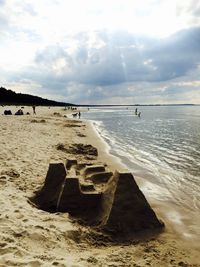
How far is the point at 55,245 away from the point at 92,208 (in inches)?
80.5

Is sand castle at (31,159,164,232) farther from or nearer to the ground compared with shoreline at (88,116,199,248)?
farther from the ground

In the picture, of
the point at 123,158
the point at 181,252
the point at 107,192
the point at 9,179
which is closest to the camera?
the point at 181,252

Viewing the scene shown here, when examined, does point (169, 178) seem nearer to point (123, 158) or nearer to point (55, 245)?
point (123, 158)

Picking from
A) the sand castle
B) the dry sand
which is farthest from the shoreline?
the sand castle

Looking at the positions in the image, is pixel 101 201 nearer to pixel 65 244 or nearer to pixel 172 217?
pixel 65 244

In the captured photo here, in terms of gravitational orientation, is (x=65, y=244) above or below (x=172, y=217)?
above

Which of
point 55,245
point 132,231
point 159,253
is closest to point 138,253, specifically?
point 159,253

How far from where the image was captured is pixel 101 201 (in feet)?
24.0

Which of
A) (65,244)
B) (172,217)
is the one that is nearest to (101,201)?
(65,244)

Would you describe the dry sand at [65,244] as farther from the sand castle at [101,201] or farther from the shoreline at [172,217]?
the sand castle at [101,201]

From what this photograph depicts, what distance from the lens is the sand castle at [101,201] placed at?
6547 mm

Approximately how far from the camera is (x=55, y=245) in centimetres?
538

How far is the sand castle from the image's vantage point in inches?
258

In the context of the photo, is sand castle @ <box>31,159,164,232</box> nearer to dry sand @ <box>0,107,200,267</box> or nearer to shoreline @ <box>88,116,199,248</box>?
dry sand @ <box>0,107,200,267</box>
